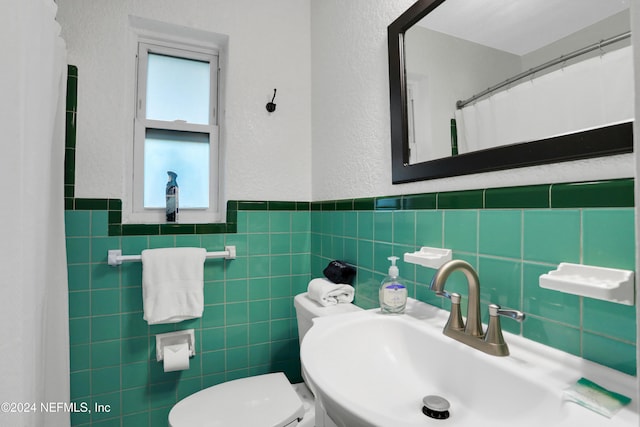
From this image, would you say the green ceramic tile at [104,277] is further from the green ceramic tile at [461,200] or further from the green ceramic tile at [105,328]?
the green ceramic tile at [461,200]

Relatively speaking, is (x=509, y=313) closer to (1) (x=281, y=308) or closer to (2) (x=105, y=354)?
(1) (x=281, y=308)

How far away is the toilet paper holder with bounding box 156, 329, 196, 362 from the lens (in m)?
1.42

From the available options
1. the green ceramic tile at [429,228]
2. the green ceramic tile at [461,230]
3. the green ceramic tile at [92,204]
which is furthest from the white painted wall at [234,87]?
the green ceramic tile at [461,230]

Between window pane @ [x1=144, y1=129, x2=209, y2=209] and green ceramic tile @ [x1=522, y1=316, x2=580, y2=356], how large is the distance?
1499mm

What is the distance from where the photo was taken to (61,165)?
3.73 feet

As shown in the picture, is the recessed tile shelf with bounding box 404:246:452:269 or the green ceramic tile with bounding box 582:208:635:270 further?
the recessed tile shelf with bounding box 404:246:452:269

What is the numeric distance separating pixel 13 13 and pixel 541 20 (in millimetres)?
1173

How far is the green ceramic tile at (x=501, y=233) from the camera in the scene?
73 centimetres

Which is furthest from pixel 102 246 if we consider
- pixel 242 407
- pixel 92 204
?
pixel 242 407

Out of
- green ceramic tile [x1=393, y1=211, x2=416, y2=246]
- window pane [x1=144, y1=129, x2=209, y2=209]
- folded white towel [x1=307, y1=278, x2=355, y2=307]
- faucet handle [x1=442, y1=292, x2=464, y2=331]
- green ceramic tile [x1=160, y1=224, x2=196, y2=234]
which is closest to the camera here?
faucet handle [x1=442, y1=292, x2=464, y2=331]

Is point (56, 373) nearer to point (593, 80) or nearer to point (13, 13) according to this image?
point (13, 13)

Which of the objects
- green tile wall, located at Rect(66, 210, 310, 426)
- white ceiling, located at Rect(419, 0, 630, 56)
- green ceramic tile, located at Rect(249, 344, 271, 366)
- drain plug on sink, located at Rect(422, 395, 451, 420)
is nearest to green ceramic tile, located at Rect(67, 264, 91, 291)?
green tile wall, located at Rect(66, 210, 310, 426)

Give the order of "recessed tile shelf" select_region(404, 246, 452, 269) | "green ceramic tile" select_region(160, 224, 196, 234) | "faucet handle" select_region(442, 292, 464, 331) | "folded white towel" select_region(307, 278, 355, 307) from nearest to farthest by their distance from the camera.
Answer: "faucet handle" select_region(442, 292, 464, 331) < "recessed tile shelf" select_region(404, 246, 452, 269) < "folded white towel" select_region(307, 278, 355, 307) < "green ceramic tile" select_region(160, 224, 196, 234)

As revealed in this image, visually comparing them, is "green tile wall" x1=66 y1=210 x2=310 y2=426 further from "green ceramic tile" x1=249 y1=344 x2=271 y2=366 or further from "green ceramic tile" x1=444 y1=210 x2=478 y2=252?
"green ceramic tile" x1=444 y1=210 x2=478 y2=252
